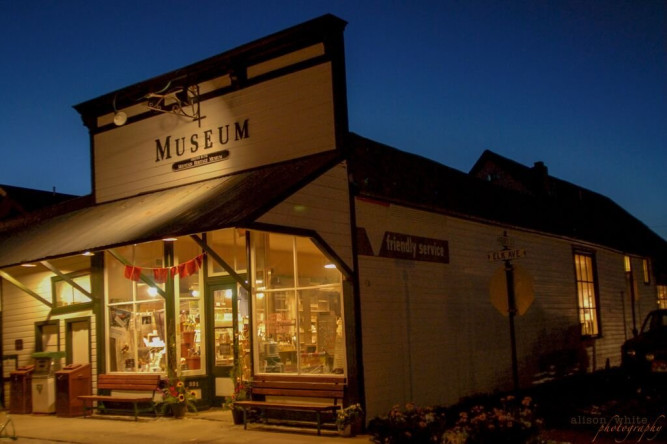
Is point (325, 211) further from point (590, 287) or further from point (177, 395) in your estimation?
point (590, 287)

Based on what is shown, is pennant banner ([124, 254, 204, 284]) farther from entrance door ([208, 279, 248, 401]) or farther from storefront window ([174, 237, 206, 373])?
entrance door ([208, 279, 248, 401])

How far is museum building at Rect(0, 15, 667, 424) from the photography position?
11.7 meters

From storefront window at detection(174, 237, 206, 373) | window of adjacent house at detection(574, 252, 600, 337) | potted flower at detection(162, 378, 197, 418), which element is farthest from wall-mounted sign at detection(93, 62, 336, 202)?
window of adjacent house at detection(574, 252, 600, 337)

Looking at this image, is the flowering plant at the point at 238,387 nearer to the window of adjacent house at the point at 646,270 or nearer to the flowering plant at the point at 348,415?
the flowering plant at the point at 348,415

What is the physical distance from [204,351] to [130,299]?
2.10 metres

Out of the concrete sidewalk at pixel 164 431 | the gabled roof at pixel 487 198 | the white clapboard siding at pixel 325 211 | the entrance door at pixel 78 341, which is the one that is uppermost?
the gabled roof at pixel 487 198

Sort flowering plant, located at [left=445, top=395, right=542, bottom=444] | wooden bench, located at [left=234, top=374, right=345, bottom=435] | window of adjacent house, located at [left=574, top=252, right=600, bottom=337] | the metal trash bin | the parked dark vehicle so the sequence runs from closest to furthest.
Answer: flowering plant, located at [left=445, top=395, right=542, bottom=444] → wooden bench, located at [left=234, top=374, right=345, bottom=435] → the parked dark vehicle → the metal trash bin → window of adjacent house, located at [left=574, top=252, right=600, bottom=337]

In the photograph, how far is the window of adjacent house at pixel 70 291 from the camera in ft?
52.1

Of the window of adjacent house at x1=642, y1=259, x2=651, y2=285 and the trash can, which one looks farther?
the window of adjacent house at x1=642, y1=259, x2=651, y2=285

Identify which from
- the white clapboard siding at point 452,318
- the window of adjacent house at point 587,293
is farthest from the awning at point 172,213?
the window of adjacent house at point 587,293

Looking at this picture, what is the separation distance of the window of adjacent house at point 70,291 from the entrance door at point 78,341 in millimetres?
451

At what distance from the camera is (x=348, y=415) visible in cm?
Answer: 1091

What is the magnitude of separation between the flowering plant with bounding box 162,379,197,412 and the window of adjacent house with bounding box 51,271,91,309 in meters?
3.06

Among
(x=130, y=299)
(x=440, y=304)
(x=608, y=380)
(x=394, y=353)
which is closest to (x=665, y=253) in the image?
(x=608, y=380)
